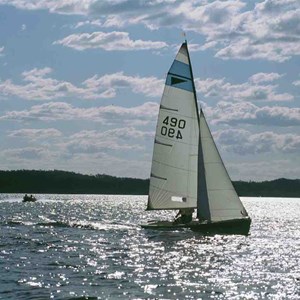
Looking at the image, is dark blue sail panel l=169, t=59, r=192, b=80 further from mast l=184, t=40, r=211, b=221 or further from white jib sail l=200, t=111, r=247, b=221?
white jib sail l=200, t=111, r=247, b=221

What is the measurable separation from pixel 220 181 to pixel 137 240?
329 inches

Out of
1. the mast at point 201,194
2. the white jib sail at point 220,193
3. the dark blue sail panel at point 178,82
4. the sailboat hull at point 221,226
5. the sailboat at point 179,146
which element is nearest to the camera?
the sailboat hull at point 221,226

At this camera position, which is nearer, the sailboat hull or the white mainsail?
the sailboat hull

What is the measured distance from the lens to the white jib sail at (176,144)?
63250 mm

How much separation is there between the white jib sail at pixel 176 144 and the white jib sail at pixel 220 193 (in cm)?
332

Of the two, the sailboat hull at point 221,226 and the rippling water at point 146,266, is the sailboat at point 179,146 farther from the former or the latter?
the rippling water at point 146,266

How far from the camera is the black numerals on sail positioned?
6328 centimetres

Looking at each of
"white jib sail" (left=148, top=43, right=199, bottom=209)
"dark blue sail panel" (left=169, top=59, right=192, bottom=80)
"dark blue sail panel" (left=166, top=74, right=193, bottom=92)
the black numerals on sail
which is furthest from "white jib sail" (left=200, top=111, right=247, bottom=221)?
"dark blue sail panel" (left=169, top=59, right=192, bottom=80)

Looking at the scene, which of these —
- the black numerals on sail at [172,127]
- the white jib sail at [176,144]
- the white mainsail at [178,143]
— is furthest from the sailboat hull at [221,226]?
the black numerals on sail at [172,127]

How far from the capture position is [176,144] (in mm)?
63719

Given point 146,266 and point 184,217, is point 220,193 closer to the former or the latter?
point 184,217

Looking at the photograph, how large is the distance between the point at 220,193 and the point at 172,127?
24.8 feet

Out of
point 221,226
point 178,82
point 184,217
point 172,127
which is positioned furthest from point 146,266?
point 178,82

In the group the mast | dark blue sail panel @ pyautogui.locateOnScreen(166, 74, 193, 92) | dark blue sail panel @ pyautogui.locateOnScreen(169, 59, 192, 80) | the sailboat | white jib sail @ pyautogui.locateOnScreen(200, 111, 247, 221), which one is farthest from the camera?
dark blue sail panel @ pyautogui.locateOnScreen(169, 59, 192, 80)
